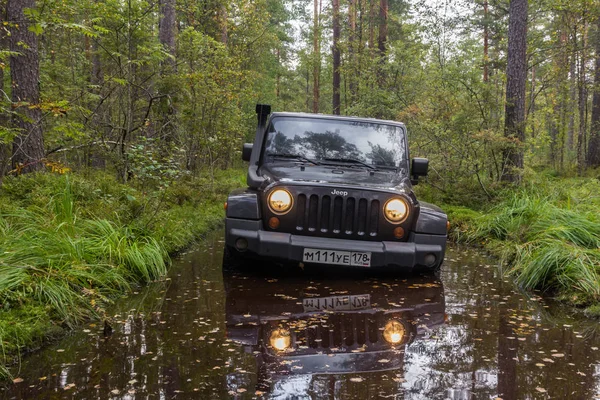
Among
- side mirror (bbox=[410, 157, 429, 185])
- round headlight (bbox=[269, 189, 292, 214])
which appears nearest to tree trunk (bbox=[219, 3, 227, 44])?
side mirror (bbox=[410, 157, 429, 185])

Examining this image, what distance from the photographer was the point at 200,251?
23.1ft

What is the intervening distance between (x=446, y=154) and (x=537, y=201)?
325cm

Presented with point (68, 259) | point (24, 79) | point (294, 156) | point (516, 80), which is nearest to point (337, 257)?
point (294, 156)

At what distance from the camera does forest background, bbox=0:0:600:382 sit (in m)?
4.66

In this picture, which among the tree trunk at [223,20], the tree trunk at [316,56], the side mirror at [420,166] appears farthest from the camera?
the tree trunk at [316,56]

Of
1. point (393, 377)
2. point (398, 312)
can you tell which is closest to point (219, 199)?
point (398, 312)

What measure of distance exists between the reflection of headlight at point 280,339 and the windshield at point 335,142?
2685mm

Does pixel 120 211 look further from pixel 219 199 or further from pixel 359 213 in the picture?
pixel 219 199

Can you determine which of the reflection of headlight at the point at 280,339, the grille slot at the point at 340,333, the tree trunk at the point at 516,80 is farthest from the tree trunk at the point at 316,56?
the reflection of headlight at the point at 280,339

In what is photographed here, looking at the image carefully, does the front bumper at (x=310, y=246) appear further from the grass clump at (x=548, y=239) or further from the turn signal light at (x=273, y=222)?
the grass clump at (x=548, y=239)

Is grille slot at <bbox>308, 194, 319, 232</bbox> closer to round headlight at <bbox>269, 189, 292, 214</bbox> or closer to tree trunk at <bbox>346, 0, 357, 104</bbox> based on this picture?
round headlight at <bbox>269, 189, 292, 214</bbox>

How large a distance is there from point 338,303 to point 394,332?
2.63ft

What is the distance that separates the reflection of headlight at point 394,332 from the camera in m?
3.61

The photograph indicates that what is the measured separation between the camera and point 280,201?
4984mm
